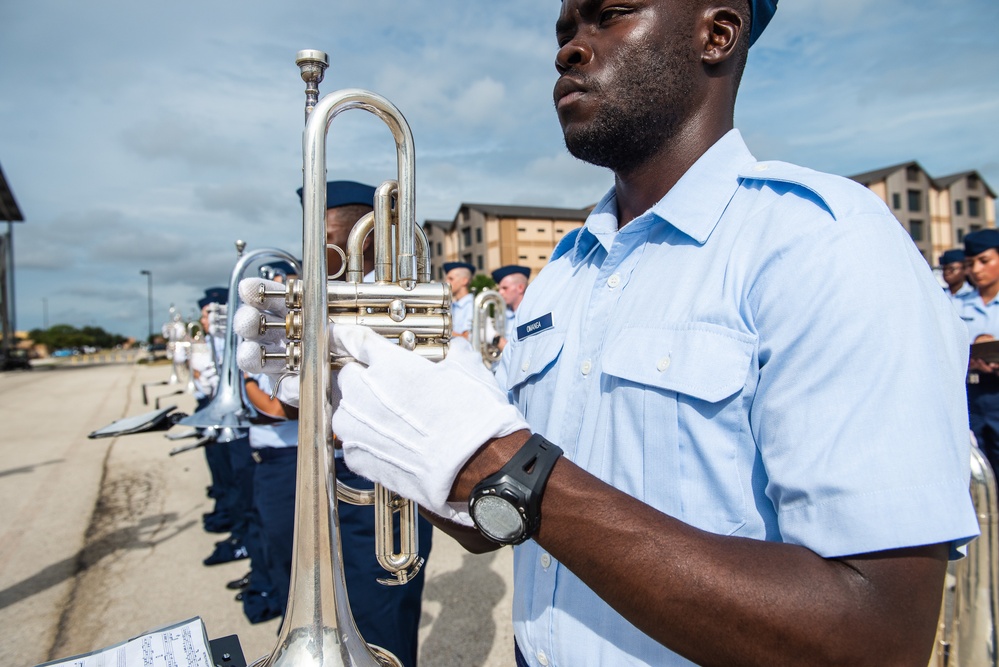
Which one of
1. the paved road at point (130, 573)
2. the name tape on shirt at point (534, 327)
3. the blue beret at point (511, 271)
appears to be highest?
the blue beret at point (511, 271)

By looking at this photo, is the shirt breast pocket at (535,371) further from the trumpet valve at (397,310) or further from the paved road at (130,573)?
the paved road at (130,573)

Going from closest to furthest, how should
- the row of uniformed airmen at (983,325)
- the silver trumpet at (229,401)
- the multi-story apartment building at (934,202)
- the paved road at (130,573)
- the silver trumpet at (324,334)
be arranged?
the silver trumpet at (324,334)
the silver trumpet at (229,401)
the paved road at (130,573)
the row of uniformed airmen at (983,325)
the multi-story apartment building at (934,202)

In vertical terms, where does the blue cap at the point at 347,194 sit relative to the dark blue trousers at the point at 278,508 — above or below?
above

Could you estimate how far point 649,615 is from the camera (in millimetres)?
866

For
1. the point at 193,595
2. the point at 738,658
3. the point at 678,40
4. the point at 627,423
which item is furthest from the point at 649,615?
the point at 193,595

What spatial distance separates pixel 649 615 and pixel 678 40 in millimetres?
1091

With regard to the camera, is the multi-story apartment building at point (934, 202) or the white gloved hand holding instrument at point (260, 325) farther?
the multi-story apartment building at point (934, 202)

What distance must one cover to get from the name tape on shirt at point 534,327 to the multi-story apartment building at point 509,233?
43270 mm

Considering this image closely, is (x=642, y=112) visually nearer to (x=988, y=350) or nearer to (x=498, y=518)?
(x=498, y=518)

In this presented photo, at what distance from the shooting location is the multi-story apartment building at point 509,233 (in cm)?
4606

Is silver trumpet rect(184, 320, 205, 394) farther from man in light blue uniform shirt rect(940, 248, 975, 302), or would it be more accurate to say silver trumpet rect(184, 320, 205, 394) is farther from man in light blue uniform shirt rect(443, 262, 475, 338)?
man in light blue uniform shirt rect(940, 248, 975, 302)

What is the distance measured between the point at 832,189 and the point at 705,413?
422 millimetres

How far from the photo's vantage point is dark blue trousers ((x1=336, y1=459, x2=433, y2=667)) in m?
2.59

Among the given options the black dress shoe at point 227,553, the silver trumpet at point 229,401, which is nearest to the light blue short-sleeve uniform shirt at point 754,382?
the silver trumpet at point 229,401
